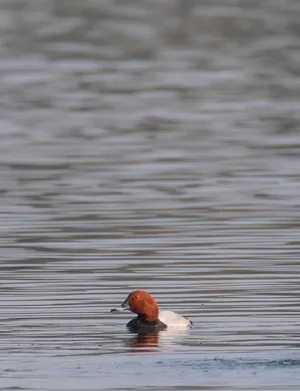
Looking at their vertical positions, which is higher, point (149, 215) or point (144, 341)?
point (144, 341)

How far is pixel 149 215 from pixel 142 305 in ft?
16.8

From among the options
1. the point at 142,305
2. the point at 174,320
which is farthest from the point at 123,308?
the point at 174,320

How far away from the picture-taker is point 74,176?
20625 millimetres

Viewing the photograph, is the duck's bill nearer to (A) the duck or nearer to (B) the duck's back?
(A) the duck

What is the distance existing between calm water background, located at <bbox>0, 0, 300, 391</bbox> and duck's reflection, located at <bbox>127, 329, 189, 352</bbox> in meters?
0.04

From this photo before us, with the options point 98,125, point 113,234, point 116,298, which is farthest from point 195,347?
point 98,125

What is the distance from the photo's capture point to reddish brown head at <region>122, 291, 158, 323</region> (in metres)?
12.4

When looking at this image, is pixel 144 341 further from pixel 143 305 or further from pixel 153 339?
pixel 143 305

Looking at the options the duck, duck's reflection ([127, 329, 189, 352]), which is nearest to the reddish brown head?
the duck

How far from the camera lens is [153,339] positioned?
1221 cm

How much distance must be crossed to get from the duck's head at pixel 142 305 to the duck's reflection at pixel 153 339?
0.13m

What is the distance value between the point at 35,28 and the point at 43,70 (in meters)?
10.0

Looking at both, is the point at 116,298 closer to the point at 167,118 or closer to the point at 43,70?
the point at 167,118

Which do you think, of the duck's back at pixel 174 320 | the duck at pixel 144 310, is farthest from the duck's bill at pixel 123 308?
the duck's back at pixel 174 320
